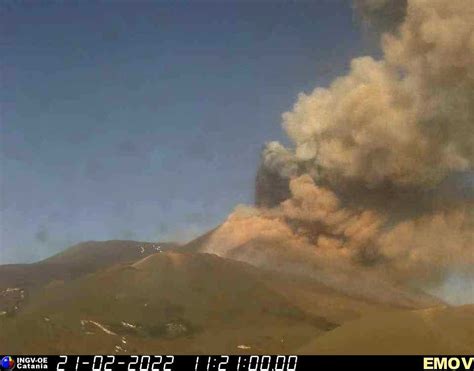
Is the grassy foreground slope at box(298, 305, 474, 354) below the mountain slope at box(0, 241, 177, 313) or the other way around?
below

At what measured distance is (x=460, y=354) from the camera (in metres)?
33.9

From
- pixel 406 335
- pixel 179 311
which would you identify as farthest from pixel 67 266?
pixel 406 335

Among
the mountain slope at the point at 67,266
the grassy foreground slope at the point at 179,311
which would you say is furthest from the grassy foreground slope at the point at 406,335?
the mountain slope at the point at 67,266

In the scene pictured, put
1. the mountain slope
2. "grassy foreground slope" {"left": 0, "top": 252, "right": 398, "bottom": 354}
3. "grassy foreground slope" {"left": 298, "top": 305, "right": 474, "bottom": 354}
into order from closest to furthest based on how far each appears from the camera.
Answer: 1. "grassy foreground slope" {"left": 298, "top": 305, "right": 474, "bottom": 354}
2. "grassy foreground slope" {"left": 0, "top": 252, "right": 398, "bottom": 354}
3. the mountain slope

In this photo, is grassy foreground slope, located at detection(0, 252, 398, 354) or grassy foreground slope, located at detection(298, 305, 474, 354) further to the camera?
grassy foreground slope, located at detection(0, 252, 398, 354)

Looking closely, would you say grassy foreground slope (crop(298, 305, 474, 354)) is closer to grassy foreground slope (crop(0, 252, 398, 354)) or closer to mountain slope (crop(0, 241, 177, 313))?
grassy foreground slope (crop(0, 252, 398, 354))

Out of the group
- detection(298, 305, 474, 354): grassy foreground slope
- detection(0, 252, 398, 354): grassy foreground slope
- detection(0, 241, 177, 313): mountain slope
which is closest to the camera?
detection(298, 305, 474, 354): grassy foreground slope

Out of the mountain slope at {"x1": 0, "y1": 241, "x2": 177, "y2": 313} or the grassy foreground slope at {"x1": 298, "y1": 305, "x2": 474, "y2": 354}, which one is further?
the mountain slope at {"x1": 0, "y1": 241, "x2": 177, "y2": 313}

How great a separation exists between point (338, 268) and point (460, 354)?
24.1 meters

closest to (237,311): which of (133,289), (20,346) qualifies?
(133,289)

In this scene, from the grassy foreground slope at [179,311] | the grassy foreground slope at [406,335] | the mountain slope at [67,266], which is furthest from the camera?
the mountain slope at [67,266]

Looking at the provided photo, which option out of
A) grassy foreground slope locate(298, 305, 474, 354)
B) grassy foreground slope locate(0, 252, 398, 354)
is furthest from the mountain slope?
grassy foreground slope locate(298, 305, 474, 354)

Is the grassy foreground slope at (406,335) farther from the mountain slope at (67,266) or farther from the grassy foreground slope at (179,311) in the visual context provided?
the mountain slope at (67,266)

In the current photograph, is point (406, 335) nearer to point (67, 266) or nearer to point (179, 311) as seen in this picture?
A: point (179, 311)
